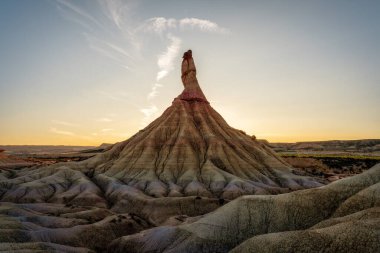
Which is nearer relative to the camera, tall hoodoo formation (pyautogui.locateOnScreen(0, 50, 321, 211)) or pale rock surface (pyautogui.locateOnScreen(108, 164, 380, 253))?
pale rock surface (pyautogui.locateOnScreen(108, 164, 380, 253))

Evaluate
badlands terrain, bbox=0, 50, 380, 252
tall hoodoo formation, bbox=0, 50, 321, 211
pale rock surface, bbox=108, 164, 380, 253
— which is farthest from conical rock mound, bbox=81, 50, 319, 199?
pale rock surface, bbox=108, 164, 380, 253

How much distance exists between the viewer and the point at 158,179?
92.2m

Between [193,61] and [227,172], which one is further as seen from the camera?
[193,61]

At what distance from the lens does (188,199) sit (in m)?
72.1

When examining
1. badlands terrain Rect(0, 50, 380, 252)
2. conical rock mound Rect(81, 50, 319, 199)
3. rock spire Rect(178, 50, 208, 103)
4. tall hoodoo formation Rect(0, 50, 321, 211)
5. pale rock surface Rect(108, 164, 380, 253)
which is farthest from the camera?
rock spire Rect(178, 50, 208, 103)

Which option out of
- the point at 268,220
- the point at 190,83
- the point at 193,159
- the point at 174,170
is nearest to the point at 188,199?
the point at 174,170

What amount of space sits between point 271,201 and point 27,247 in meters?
25.7

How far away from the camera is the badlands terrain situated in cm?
3134

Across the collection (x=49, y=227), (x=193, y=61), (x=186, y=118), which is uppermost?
(x=193, y=61)

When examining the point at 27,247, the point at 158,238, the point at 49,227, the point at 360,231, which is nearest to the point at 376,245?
the point at 360,231

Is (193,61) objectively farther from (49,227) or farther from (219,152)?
(49,227)

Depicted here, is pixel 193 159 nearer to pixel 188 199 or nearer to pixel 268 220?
pixel 188 199

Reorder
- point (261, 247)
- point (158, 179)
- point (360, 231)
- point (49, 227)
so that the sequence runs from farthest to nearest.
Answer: point (158, 179) < point (49, 227) < point (261, 247) < point (360, 231)

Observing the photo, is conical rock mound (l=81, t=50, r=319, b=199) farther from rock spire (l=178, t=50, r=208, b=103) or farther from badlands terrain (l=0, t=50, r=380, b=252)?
badlands terrain (l=0, t=50, r=380, b=252)
